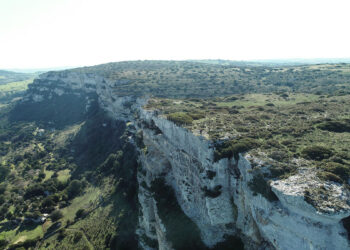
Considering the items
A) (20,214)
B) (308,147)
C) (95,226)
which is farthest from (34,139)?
(308,147)

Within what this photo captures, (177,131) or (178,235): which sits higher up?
(177,131)

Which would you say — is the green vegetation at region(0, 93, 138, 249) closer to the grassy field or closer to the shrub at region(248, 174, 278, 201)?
the grassy field

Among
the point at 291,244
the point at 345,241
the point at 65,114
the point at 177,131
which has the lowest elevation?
the point at 65,114

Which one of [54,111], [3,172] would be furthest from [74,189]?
[54,111]

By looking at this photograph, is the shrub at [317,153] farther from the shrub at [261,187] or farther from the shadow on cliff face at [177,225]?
the shadow on cliff face at [177,225]

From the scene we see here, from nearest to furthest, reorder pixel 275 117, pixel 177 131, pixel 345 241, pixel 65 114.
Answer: pixel 345 241 → pixel 177 131 → pixel 275 117 → pixel 65 114

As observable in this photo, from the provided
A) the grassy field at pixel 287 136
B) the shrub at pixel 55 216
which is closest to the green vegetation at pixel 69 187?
the shrub at pixel 55 216

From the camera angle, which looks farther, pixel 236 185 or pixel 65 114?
pixel 65 114

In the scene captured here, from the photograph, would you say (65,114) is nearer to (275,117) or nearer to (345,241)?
(275,117)

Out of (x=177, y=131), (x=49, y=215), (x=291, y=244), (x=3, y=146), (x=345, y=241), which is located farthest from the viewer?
(x=3, y=146)
